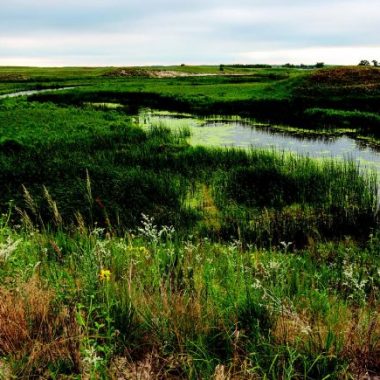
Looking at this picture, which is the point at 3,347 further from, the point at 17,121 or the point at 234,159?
the point at 17,121

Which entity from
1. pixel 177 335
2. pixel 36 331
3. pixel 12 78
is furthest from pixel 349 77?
pixel 12 78

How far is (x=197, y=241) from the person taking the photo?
24.0 ft

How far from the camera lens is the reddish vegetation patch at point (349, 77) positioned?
120ft

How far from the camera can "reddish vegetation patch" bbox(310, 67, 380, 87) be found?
36469mm

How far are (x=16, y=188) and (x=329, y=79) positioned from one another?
3238cm

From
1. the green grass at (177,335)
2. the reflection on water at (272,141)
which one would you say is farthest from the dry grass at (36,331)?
the reflection on water at (272,141)

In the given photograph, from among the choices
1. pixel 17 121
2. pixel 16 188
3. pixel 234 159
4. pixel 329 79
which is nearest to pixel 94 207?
pixel 16 188

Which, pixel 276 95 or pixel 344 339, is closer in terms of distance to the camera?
pixel 344 339

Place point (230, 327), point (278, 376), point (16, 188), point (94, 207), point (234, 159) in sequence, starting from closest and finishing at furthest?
point (278, 376) < point (230, 327) < point (94, 207) < point (16, 188) < point (234, 159)

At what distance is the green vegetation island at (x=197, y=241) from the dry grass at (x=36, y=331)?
2cm

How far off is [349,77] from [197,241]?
117ft

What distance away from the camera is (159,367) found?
3248 millimetres

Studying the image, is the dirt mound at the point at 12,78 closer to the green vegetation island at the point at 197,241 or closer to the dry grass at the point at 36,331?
the green vegetation island at the point at 197,241

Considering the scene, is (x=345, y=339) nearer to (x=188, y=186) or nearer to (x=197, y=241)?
(x=197, y=241)
